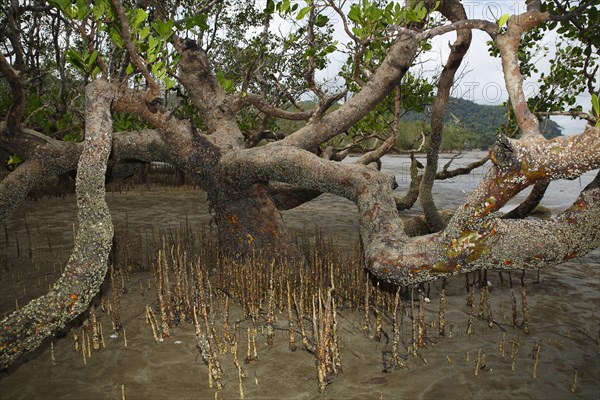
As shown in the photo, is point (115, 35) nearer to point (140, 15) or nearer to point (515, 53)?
point (140, 15)

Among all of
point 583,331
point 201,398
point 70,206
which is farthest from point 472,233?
point 70,206

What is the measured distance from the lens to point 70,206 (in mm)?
10422

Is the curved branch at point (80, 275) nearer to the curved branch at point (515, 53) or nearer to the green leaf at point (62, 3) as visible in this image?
the green leaf at point (62, 3)

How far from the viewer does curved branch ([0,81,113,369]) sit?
278cm

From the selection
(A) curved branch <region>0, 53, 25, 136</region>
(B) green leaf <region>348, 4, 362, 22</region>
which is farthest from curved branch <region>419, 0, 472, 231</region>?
(A) curved branch <region>0, 53, 25, 136</region>

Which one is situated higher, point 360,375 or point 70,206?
point 70,206

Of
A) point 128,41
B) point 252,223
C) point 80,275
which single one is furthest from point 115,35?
point 252,223

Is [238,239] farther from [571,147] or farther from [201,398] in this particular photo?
[571,147]

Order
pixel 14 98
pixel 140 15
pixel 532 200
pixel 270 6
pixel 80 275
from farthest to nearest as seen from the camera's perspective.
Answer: pixel 532 200 → pixel 270 6 → pixel 14 98 → pixel 140 15 → pixel 80 275

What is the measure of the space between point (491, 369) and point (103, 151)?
3301mm

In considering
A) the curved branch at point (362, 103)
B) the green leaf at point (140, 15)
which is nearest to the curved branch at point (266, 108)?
the curved branch at point (362, 103)

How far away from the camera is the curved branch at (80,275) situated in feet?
9.12

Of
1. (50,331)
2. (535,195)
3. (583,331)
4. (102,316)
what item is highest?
(535,195)

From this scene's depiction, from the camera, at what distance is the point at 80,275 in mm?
2848
